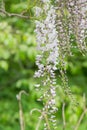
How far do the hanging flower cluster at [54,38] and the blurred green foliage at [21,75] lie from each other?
164cm

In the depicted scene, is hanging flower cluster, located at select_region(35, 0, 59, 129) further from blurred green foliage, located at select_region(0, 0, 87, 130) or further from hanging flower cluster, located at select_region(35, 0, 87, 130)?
blurred green foliage, located at select_region(0, 0, 87, 130)

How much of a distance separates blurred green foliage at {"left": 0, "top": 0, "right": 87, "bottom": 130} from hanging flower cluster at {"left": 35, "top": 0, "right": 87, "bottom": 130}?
1.64m

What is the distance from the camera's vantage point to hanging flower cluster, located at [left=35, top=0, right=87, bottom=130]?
1.36 m

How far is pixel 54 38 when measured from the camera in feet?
4.48

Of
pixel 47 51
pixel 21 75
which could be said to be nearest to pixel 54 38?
pixel 47 51

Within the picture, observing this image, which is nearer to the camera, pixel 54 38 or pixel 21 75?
pixel 54 38

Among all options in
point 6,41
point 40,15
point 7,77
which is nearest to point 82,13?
point 40,15

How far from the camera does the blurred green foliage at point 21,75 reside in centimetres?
353

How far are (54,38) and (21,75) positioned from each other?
3029 mm

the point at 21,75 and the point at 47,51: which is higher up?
the point at 21,75

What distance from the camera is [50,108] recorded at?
4.64 feet

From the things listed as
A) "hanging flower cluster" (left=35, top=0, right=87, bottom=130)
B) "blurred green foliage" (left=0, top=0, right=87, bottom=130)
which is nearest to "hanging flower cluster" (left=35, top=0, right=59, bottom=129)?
"hanging flower cluster" (left=35, top=0, right=87, bottom=130)

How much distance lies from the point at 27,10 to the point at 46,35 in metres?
0.20

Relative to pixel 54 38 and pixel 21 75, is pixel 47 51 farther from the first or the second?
pixel 21 75
